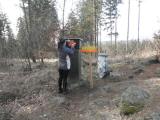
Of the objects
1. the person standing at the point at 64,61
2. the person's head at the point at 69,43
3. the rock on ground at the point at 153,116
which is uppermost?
the person's head at the point at 69,43

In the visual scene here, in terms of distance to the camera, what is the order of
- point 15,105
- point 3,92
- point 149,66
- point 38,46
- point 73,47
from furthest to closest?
point 38,46 → point 149,66 → point 3,92 → point 73,47 → point 15,105

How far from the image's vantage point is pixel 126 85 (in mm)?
11453

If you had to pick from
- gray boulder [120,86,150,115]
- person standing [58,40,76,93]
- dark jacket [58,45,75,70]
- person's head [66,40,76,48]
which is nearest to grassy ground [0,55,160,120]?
gray boulder [120,86,150,115]

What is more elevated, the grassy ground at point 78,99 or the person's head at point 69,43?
the person's head at point 69,43

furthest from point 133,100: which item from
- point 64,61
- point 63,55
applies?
point 63,55

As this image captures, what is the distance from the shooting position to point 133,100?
9.74 meters

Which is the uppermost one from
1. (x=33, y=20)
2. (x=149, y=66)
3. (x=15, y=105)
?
(x=33, y=20)

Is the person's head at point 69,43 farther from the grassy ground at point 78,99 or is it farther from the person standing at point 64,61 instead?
the grassy ground at point 78,99

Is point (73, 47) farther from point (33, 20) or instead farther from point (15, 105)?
point (33, 20)

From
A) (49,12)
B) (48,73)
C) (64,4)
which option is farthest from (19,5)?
(48,73)

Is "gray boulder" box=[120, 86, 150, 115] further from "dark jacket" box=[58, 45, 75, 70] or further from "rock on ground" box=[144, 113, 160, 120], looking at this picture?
"dark jacket" box=[58, 45, 75, 70]

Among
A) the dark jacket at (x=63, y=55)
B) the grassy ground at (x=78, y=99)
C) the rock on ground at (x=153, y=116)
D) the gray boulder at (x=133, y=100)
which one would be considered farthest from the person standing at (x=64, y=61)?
the rock on ground at (x=153, y=116)

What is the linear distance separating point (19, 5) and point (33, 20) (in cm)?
343

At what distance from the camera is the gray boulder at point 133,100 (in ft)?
31.1
